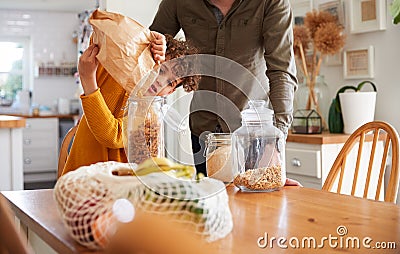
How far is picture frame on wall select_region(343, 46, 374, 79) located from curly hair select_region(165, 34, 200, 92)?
1705mm

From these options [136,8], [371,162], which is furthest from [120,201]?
[136,8]

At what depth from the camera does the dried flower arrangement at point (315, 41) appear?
3.08m

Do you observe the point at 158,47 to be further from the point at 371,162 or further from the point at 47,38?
the point at 47,38

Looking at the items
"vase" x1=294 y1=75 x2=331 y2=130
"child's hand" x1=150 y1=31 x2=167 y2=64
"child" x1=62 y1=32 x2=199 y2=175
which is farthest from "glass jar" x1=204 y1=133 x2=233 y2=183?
"vase" x1=294 y1=75 x2=331 y2=130

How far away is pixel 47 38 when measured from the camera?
725cm

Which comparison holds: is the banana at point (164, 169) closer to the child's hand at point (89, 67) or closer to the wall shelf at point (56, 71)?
the child's hand at point (89, 67)

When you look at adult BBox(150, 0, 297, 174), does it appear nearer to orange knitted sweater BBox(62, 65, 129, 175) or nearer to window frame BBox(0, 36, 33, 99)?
orange knitted sweater BBox(62, 65, 129, 175)

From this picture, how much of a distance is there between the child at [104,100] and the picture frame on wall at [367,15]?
1680 mm

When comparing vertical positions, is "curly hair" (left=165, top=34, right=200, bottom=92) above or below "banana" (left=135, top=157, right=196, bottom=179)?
above

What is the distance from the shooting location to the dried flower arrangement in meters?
3.08

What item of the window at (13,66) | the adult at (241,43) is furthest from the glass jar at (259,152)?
the window at (13,66)

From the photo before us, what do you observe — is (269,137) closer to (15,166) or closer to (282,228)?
(282,228)

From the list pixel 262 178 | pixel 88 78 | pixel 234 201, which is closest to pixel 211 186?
pixel 234 201

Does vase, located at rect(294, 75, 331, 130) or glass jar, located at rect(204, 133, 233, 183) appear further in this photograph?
vase, located at rect(294, 75, 331, 130)
